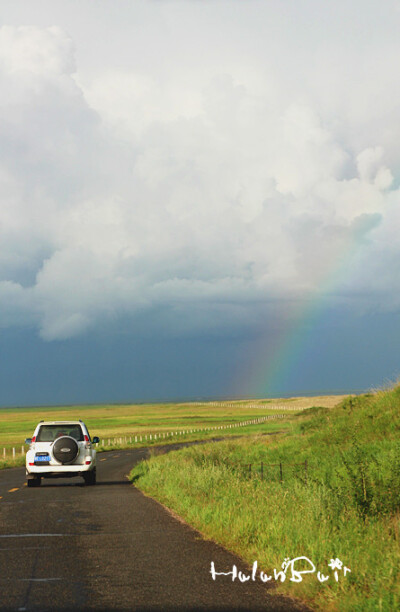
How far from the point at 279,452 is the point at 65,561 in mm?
34064

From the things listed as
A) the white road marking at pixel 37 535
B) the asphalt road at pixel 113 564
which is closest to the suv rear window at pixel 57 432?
the asphalt road at pixel 113 564

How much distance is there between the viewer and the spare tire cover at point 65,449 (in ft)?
72.1

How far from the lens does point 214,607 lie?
22.4ft

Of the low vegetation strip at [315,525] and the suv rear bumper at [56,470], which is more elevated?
the suv rear bumper at [56,470]

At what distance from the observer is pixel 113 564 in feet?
29.8

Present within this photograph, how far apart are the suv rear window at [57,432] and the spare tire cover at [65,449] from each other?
2.08ft

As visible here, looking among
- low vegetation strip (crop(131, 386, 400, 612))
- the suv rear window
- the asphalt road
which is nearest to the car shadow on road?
the suv rear window

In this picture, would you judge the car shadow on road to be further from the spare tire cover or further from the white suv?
the spare tire cover

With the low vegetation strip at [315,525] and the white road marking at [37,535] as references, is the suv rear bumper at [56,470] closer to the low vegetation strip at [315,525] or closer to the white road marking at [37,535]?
the low vegetation strip at [315,525]

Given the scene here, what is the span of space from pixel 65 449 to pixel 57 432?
5.05 feet

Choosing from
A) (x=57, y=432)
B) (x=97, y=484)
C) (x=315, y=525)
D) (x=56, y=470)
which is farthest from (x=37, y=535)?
(x=97, y=484)

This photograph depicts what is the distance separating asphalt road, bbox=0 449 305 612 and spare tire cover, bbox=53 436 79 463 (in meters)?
5.75

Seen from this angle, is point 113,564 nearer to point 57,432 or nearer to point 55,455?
point 55,455

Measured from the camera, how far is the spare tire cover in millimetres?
21969
